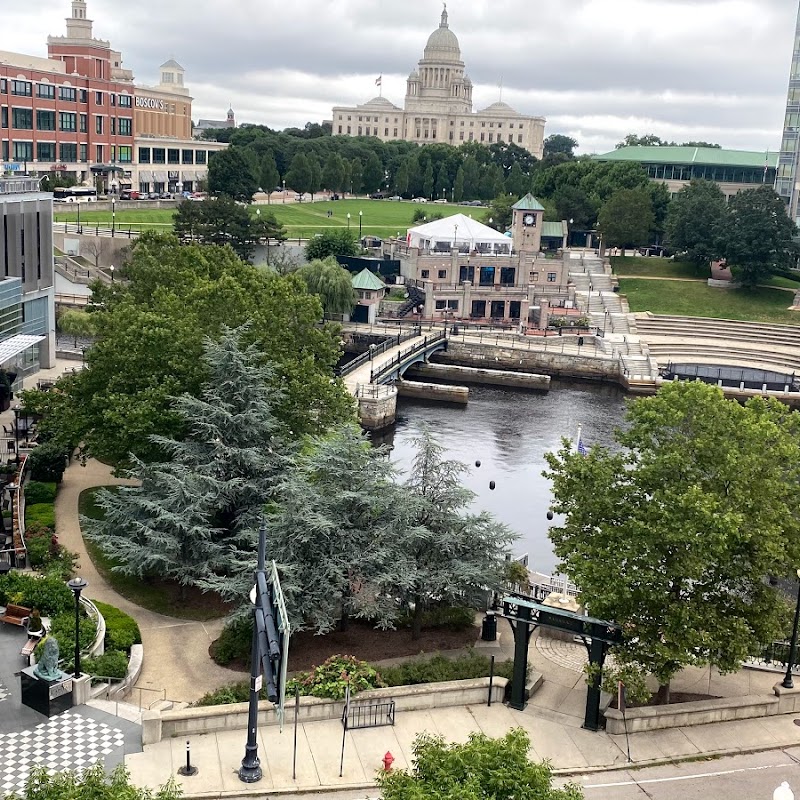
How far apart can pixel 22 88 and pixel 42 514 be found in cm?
8692

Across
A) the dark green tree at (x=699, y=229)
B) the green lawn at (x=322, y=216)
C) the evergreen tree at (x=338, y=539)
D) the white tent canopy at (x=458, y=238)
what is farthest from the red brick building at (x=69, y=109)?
→ the evergreen tree at (x=338, y=539)

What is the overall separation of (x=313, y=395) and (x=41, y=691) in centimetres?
1838

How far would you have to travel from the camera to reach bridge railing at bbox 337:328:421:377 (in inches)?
2913

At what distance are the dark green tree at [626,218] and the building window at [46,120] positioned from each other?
63525 millimetres

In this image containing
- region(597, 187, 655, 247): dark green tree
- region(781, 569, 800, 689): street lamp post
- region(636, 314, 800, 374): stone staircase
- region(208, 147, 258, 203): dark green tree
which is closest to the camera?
region(781, 569, 800, 689): street lamp post

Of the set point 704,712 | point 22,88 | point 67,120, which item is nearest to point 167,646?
point 704,712

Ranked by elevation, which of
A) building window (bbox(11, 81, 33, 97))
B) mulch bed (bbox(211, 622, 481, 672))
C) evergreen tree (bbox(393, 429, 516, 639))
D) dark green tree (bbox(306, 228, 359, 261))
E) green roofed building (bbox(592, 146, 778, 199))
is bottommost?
mulch bed (bbox(211, 622, 481, 672))

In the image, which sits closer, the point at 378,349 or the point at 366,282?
the point at 378,349

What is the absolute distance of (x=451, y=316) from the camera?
97875 millimetres

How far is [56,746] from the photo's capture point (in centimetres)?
2273

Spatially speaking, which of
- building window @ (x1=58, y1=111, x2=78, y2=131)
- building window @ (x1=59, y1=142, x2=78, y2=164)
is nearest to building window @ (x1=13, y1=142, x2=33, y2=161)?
building window @ (x1=59, y1=142, x2=78, y2=164)

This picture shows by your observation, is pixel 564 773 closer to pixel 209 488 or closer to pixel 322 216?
pixel 209 488

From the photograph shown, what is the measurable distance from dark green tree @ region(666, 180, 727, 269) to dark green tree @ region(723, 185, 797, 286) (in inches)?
66.1

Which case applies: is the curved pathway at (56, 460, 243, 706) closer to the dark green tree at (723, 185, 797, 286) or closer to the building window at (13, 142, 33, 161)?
the dark green tree at (723, 185, 797, 286)
